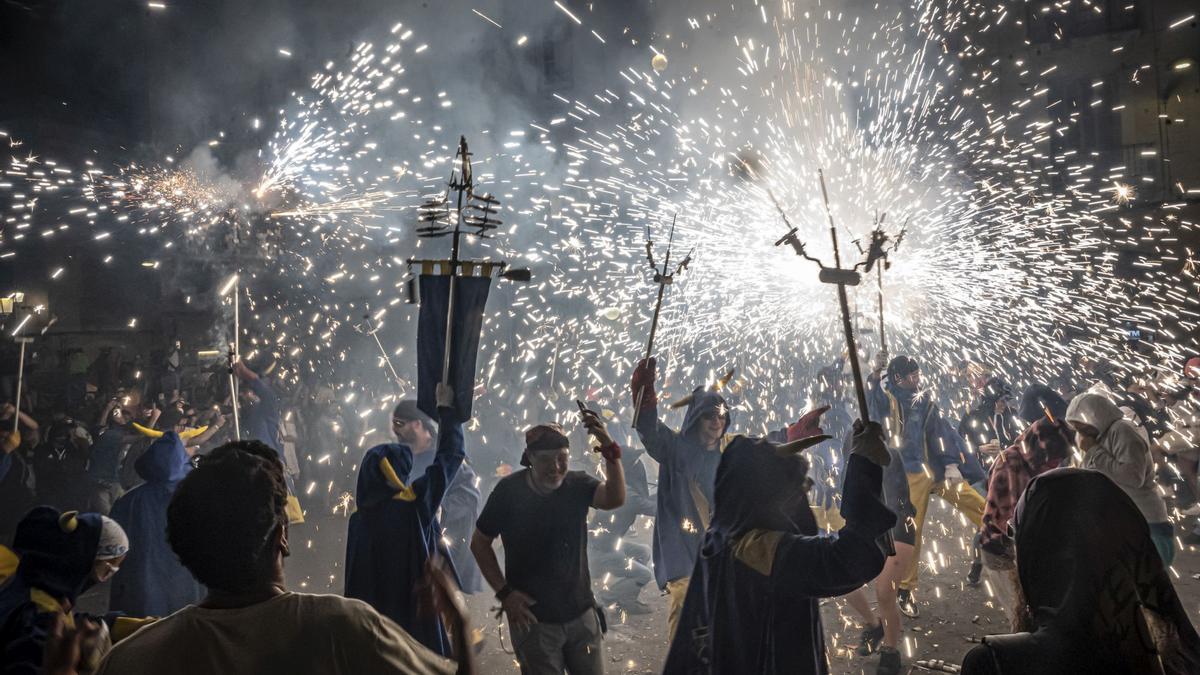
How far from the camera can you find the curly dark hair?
1.77 metres

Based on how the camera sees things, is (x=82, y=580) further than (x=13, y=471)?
No

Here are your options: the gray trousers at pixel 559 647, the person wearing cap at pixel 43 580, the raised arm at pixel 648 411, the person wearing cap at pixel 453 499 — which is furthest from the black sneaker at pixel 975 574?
the person wearing cap at pixel 43 580

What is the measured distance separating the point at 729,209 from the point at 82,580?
12.6 m

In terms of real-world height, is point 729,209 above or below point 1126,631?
above

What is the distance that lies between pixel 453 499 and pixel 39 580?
376 centimetres

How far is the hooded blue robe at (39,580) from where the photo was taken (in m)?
2.43

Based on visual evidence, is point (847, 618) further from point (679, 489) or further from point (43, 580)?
point (43, 580)

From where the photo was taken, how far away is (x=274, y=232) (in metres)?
18.4

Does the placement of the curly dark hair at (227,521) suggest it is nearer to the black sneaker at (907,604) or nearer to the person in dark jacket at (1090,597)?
the person in dark jacket at (1090,597)

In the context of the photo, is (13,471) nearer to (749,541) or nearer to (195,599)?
(195,599)

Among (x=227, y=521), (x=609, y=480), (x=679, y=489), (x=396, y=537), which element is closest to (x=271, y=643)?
(x=227, y=521)

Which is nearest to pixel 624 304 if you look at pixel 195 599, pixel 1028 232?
pixel 1028 232

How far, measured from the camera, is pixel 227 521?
5.90 ft

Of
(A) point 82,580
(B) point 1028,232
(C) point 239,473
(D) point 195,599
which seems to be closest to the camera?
(C) point 239,473
